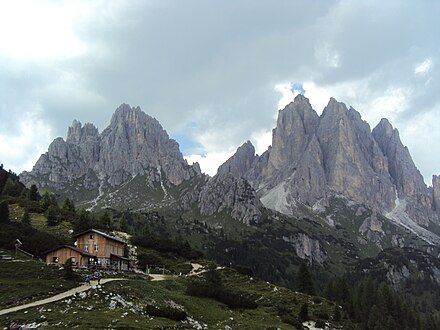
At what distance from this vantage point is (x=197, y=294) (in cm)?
6512

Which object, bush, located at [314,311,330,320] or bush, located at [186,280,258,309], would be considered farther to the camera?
bush, located at [314,311,330,320]

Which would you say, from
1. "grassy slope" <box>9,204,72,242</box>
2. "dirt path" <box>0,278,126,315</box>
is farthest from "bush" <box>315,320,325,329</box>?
"grassy slope" <box>9,204,72,242</box>

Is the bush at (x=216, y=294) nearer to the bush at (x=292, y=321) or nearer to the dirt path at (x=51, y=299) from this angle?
the bush at (x=292, y=321)

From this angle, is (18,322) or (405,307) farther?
(405,307)

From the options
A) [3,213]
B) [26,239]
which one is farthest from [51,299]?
[3,213]

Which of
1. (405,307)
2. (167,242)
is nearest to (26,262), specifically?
(167,242)

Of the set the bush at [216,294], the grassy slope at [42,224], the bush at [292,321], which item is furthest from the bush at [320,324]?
the grassy slope at [42,224]

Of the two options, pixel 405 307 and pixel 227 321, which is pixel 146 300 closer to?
pixel 227 321

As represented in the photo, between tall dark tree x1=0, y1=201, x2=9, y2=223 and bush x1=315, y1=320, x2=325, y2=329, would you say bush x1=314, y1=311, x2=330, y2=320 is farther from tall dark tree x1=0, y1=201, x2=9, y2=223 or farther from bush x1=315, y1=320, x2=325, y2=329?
tall dark tree x1=0, y1=201, x2=9, y2=223

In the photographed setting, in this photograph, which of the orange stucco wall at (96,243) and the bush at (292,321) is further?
the orange stucco wall at (96,243)

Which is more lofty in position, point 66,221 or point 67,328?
point 66,221

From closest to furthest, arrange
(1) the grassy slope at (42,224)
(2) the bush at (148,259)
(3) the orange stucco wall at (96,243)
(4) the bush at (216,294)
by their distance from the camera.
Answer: (4) the bush at (216,294) < (3) the orange stucco wall at (96,243) < (2) the bush at (148,259) < (1) the grassy slope at (42,224)

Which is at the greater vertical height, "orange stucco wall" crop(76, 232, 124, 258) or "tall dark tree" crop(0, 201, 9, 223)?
"tall dark tree" crop(0, 201, 9, 223)

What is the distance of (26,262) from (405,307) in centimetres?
9148
